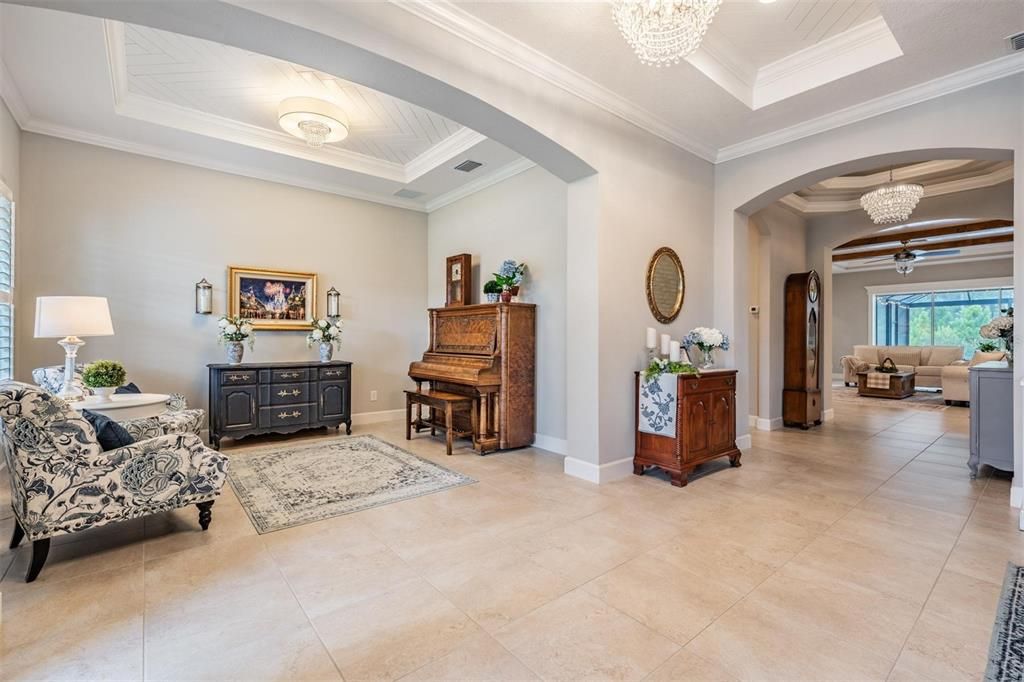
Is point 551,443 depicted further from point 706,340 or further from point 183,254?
point 183,254

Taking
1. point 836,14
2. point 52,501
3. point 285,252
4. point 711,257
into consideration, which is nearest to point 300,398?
point 285,252

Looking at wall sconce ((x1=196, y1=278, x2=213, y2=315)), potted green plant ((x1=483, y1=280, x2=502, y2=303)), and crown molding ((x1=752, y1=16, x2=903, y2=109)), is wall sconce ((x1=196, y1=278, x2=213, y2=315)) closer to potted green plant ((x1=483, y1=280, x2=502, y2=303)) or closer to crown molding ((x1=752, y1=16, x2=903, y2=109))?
potted green plant ((x1=483, y1=280, x2=502, y2=303))

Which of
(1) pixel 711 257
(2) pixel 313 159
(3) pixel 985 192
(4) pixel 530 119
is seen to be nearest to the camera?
(4) pixel 530 119

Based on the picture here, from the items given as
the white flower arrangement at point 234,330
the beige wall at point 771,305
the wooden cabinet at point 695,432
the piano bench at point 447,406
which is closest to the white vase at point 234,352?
the white flower arrangement at point 234,330

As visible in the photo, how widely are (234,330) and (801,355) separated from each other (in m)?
6.70

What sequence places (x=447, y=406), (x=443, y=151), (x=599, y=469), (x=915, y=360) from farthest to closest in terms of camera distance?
1. (x=915, y=360)
2. (x=443, y=151)
3. (x=447, y=406)
4. (x=599, y=469)

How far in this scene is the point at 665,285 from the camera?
4.12 m

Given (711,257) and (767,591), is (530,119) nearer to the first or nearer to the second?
(711,257)

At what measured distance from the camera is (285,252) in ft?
17.9

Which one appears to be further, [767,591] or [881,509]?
A: [881,509]

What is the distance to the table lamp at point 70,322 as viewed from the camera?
3.02 m

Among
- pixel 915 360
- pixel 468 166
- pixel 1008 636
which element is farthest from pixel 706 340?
pixel 915 360

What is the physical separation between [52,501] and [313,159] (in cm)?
394

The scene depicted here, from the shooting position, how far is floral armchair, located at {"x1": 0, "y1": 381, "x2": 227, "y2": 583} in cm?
204
